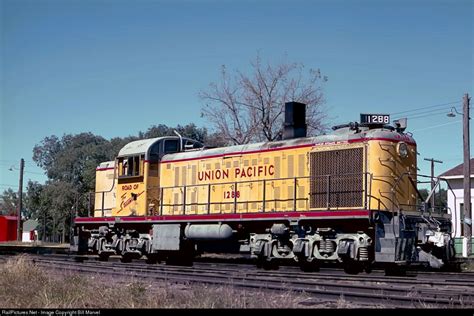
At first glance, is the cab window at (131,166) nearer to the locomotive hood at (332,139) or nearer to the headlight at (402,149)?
the locomotive hood at (332,139)

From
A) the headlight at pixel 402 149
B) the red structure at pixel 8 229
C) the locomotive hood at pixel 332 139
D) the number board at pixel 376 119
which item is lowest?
the red structure at pixel 8 229

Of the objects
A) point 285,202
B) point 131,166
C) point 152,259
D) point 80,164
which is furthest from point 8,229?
point 285,202

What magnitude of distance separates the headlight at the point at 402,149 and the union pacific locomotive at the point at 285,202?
0.04 meters

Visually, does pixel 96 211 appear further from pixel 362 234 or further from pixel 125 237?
pixel 362 234

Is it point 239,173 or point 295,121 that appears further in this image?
point 239,173

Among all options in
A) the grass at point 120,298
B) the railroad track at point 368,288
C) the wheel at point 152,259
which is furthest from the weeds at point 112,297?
the wheel at point 152,259

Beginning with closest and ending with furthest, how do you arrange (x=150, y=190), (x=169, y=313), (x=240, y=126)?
1. (x=169, y=313)
2. (x=150, y=190)
3. (x=240, y=126)

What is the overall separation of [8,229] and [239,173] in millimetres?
38532

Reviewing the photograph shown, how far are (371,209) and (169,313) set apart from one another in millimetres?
8484

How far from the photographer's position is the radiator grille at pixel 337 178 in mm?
14914

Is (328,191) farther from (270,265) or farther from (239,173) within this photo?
(239,173)

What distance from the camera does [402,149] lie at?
49.3 ft

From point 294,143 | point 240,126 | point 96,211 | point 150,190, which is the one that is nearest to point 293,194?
point 294,143

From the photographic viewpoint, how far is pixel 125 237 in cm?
2011
